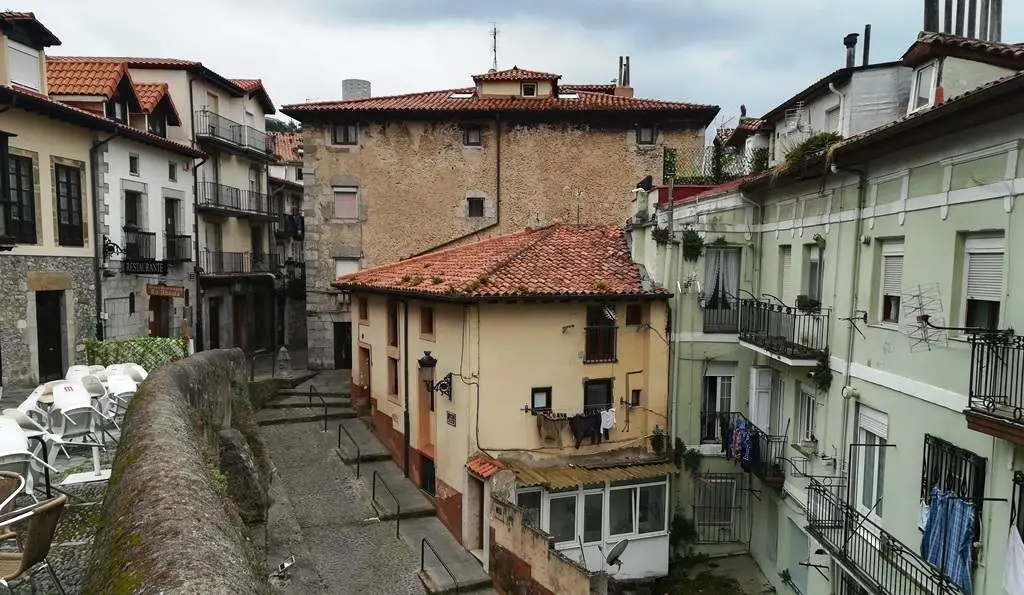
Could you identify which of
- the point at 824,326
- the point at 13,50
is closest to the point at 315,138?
the point at 13,50

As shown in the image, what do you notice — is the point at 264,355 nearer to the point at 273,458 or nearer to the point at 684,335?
the point at 273,458

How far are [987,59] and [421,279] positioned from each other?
13363 mm

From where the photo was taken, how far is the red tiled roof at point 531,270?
15719 millimetres

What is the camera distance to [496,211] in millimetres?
27516

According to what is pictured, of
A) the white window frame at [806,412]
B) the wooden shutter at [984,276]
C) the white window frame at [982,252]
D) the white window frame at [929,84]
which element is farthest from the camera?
the white window frame at [806,412]

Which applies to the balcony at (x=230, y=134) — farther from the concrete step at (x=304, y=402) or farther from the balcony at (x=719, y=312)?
the balcony at (x=719, y=312)

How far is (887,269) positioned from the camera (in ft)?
37.1

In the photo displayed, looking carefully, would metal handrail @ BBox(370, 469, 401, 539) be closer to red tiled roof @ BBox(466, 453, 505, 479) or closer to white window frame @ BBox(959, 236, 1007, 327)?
red tiled roof @ BBox(466, 453, 505, 479)

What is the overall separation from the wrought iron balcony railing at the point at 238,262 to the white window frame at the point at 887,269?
86.3 ft

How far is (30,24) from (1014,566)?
959 inches

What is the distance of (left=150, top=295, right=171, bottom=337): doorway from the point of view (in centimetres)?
2494

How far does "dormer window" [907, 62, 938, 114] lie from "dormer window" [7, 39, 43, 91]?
21.7 meters

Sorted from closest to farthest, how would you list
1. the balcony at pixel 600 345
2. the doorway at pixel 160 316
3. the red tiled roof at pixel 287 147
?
1. the balcony at pixel 600 345
2. the doorway at pixel 160 316
3. the red tiled roof at pixel 287 147

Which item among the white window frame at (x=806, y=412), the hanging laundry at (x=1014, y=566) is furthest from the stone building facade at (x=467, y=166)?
the hanging laundry at (x=1014, y=566)
